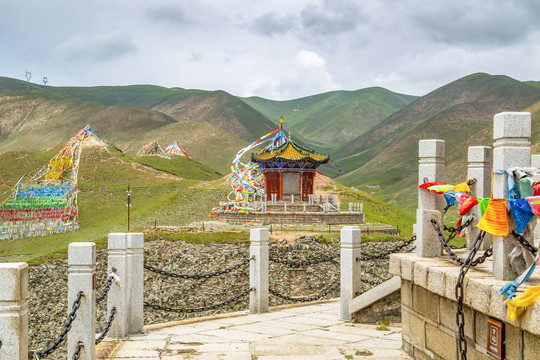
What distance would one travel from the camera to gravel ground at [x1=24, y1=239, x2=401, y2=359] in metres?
21.0

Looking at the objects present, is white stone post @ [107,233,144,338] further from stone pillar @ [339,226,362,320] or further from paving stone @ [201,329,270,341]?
stone pillar @ [339,226,362,320]

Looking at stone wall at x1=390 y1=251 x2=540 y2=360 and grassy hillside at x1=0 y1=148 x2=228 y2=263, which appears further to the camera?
grassy hillside at x1=0 y1=148 x2=228 y2=263

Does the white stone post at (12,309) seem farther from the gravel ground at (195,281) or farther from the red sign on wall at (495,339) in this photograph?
the gravel ground at (195,281)

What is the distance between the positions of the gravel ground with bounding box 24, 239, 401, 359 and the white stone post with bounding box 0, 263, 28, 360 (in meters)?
15.3

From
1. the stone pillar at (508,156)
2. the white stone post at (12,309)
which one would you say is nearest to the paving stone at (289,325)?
the stone pillar at (508,156)

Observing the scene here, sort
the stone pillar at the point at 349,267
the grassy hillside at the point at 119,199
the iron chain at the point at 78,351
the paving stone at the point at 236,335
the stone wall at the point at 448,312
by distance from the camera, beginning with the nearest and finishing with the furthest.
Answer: the stone wall at the point at 448,312
the iron chain at the point at 78,351
the paving stone at the point at 236,335
the stone pillar at the point at 349,267
the grassy hillside at the point at 119,199

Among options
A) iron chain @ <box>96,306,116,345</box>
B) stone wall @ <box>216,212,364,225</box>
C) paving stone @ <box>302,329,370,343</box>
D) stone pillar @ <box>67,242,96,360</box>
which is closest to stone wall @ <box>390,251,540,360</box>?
paving stone @ <box>302,329,370,343</box>

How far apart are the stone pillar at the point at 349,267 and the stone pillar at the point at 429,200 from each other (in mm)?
2512

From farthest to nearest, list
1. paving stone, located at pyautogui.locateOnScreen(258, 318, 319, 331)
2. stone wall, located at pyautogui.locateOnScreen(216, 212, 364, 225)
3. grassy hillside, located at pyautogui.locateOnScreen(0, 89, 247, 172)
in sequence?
grassy hillside, located at pyautogui.locateOnScreen(0, 89, 247, 172) < stone wall, located at pyautogui.locateOnScreen(216, 212, 364, 225) < paving stone, located at pyautogui.locateOnScreen(258, 318, 319, 331)

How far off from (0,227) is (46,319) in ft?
76.7

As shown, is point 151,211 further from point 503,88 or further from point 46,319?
point 503,88

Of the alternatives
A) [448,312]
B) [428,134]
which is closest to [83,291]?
[448,312]

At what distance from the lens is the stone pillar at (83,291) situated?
590 centimetres

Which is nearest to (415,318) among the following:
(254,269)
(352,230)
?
(352,230)
